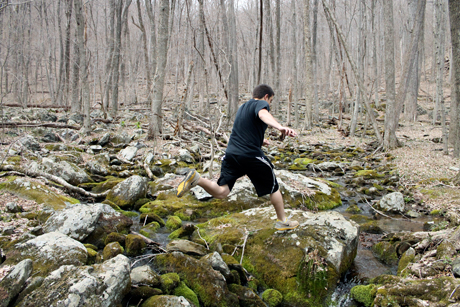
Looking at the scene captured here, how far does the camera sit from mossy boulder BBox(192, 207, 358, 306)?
134 inches

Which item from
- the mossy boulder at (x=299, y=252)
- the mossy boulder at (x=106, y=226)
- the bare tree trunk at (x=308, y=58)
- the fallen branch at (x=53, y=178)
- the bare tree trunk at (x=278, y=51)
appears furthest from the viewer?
the bare tree trunk at (x=278, y=51)

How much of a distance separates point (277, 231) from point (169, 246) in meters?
1.51

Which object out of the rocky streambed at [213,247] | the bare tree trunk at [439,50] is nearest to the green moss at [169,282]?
the rocky streambed at [213,247]

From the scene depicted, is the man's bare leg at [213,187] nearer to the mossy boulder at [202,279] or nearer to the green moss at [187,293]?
the mossy boulder at [202,279]

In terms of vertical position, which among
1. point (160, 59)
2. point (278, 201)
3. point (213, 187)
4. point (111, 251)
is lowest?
point (111, 251)

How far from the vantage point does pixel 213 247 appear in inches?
164

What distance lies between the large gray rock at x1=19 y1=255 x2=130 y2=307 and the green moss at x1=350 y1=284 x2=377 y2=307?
246cm

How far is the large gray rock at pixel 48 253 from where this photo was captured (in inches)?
122

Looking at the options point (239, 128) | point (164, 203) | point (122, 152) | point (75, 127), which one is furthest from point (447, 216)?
point (75, 127)

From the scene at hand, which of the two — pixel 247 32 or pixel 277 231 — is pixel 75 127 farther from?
pixel 247 32

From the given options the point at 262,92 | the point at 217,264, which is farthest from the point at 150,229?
the point at 262,92

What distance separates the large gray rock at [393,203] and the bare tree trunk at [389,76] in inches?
238

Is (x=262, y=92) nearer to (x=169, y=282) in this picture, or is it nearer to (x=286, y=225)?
(x=286, y=225)

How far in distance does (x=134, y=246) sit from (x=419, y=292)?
3333 mm
